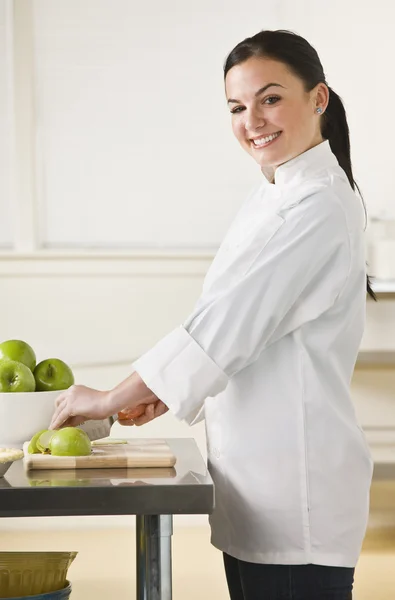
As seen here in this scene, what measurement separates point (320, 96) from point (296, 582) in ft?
2.60

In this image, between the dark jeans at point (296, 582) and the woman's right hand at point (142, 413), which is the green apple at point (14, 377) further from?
the dark jeans at point (296, 582)

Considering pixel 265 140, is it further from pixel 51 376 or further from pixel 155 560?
pixel 155 560

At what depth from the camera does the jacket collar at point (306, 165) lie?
1495mm

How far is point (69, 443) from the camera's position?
1.32m

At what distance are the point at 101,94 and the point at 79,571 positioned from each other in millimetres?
1917

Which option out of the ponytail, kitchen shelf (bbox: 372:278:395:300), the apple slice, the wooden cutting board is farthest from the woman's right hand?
kitchen shelf (bbox: 372:278:395:300)

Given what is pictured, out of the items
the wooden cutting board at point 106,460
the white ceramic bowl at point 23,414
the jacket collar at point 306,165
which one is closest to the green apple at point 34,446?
the wooden cutting board at point 106,460

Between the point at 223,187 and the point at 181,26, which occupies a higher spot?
the point at 181,26

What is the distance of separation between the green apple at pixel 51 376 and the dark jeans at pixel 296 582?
→ 0.44 meters

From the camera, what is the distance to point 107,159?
3.86 metres

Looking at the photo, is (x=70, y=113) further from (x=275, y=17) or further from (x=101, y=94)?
(x=275, y=17)

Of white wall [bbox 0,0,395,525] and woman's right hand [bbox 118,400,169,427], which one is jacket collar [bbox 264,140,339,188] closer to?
woman's right hand [bbox 118,400,169,427]

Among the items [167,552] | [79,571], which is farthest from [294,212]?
[79,571]

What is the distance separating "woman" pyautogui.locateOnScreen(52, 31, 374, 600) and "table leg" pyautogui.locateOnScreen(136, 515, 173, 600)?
0.14m
